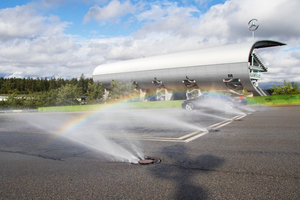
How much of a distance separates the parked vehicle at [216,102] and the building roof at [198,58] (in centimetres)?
3010

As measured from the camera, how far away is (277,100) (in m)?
27.3

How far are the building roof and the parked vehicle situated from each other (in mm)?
30098

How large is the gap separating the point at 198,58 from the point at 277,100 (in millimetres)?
24411

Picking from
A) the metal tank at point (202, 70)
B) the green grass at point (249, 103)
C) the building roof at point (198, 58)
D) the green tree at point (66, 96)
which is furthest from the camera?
the green tree at point (66, 96)

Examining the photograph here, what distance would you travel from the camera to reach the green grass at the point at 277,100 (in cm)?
2647

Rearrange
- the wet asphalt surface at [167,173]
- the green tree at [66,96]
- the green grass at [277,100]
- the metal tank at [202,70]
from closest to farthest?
the wet asphalt surface at [167,173], the green grass at [277,100], the metal tank at [202,70], the green tree at [66,96]

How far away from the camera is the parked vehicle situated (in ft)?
57.3

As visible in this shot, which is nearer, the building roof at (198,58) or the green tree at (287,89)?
the building roof at (198,58)

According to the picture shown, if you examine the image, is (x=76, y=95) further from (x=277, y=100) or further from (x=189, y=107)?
(x=277, y=100)

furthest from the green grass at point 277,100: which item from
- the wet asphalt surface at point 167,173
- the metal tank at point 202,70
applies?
the wet asphalt surface at point 167,173

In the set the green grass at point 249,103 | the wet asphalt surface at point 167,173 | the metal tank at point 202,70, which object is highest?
the metal tank at point 202,70

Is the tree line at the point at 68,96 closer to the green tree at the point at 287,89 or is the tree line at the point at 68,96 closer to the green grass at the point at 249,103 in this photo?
the green grass at the point at 249,103

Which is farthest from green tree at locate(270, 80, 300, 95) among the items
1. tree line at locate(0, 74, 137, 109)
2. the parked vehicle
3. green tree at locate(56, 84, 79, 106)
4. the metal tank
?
green tree at locate(56, 84, 79, 106)

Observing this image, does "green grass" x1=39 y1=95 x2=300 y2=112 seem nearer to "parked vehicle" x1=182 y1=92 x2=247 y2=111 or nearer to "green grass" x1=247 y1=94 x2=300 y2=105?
"green grass" x1=247 y1=94 x2=300 y2=105
